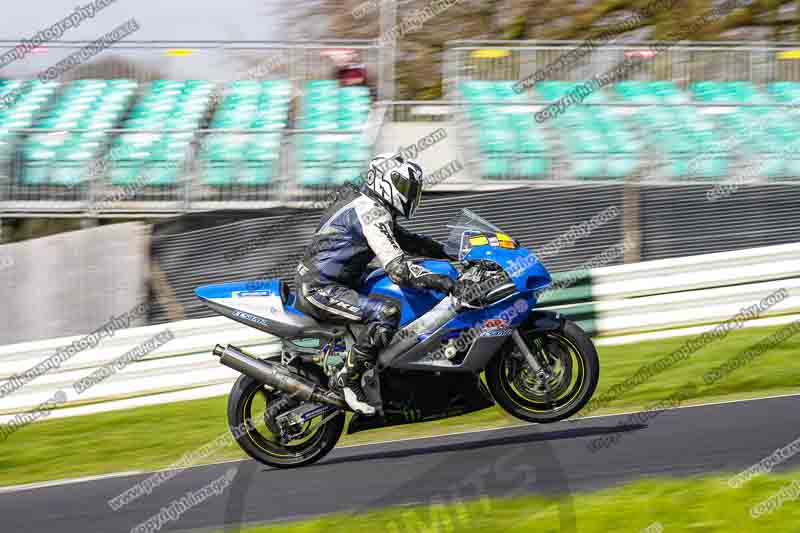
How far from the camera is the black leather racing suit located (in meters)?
6.83

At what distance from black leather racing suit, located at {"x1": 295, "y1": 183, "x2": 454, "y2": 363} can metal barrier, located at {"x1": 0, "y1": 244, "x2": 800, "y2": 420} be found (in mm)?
3237

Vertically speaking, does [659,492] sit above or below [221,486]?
above

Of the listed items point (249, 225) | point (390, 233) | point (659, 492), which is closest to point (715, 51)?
point (249, 225)

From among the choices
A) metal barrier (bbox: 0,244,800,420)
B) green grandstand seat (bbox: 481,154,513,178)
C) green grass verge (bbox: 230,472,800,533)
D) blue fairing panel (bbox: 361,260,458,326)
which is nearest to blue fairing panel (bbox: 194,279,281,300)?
blue fairing panel (bbox: 361,260,458,326)

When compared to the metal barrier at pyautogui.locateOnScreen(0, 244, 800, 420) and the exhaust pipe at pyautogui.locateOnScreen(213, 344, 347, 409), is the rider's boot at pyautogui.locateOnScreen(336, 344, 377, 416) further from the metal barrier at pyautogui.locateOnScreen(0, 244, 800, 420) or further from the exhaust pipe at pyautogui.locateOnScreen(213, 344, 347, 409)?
the metal barrier at pyautogui.locateOnScreen(0, 244, 800, 420)

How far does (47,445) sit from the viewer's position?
9602mm

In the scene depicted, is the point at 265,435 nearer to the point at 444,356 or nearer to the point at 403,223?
the point at 444,356

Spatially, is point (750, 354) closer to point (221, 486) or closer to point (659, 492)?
point (659, 492)

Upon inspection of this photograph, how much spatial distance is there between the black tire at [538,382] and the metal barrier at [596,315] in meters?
3.44

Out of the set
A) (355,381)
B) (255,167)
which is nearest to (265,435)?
(355,381)

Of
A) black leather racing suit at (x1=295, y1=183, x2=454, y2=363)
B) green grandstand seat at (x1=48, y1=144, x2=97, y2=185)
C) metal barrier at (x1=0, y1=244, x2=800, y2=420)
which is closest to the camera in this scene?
black leather racing suit at (x1=295, y1=183, x2=454, y2=363)

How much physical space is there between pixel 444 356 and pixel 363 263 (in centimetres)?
82

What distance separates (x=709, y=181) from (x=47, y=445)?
7243 mm

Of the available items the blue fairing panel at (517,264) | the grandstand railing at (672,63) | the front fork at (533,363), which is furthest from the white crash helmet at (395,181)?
the grandstand railing at (672,63)
